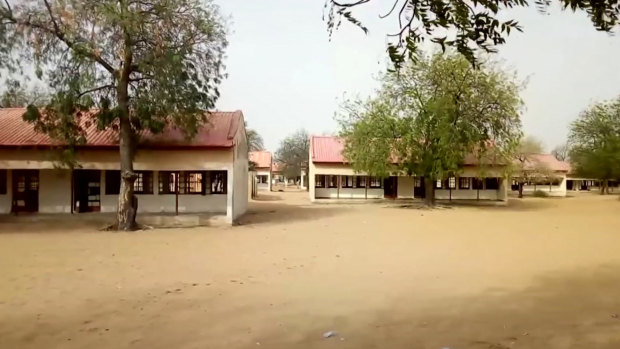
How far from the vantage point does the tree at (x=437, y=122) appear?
30312 millimetres

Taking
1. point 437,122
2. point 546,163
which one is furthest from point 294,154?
point 437,122

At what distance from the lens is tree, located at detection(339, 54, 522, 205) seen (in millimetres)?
30312

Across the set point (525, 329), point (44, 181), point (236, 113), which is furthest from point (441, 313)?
point (44, 181)

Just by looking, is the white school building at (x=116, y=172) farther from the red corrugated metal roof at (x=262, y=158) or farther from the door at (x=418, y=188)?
the red corrugated metal roof at (x=262, y=158)

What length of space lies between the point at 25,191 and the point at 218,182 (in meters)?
8.13

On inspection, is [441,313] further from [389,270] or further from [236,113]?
[236,113]

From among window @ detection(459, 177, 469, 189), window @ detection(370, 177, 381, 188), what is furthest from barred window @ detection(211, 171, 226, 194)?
window @ detection(459, 177, 469, 189)

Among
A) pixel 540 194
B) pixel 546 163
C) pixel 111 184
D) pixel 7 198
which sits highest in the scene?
pixel 546 163

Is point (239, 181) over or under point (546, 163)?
under

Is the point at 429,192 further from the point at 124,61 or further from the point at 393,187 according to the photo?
the point at 124,61

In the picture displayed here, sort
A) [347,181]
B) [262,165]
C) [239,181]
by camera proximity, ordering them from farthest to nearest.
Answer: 1. [262,165]
2. [347,181]
3. [239,181]

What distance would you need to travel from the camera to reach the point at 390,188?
3850 cm

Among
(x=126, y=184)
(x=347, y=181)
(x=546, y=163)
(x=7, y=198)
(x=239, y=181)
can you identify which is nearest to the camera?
(x=126, y=184)

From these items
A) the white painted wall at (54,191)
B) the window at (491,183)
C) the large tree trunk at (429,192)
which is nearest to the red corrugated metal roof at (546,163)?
the window at (491,183)
